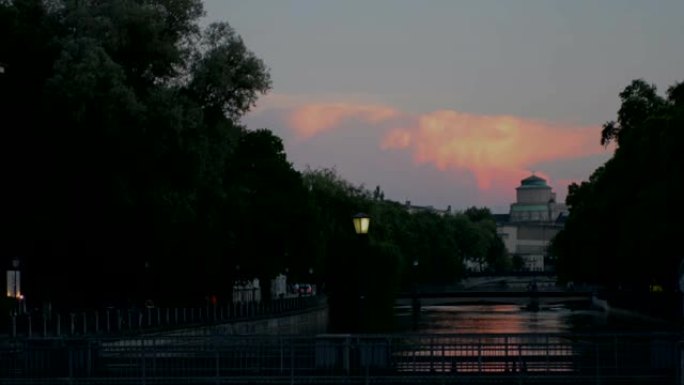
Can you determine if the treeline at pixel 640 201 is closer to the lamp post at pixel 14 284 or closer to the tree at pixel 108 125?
the tree at pixel 108 125

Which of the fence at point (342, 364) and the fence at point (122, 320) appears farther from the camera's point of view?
the fence at point (122, 320)

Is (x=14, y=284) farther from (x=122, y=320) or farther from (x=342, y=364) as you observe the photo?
(x=342, y=364)

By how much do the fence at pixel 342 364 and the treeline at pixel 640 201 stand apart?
49232 mm

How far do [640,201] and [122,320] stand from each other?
→ 43268 mm

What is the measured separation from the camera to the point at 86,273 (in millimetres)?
80062

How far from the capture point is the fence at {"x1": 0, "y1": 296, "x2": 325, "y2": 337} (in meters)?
68.7

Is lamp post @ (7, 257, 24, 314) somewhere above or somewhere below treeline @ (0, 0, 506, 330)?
below

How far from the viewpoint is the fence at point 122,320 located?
225 ft

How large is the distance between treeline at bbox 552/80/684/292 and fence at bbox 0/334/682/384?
4923 centimetres

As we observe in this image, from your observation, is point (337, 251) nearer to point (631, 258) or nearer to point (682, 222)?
point (631, 258)

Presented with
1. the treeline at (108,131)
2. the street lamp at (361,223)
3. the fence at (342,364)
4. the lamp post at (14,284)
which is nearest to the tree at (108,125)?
the treeline at (108,131)

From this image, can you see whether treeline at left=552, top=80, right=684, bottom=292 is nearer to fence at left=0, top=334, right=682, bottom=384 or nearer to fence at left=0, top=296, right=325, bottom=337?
fence at left=0, top=296, right=325, bottom=337

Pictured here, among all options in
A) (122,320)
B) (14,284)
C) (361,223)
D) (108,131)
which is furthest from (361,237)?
(122,320)

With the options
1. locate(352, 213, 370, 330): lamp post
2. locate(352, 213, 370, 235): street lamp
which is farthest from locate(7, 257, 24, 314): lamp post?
locate(352, 213, 370, 235): street lamp
